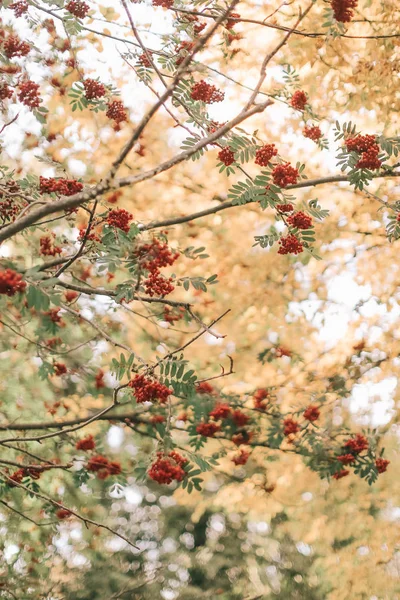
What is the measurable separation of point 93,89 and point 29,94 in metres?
0.36

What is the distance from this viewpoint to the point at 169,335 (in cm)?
448

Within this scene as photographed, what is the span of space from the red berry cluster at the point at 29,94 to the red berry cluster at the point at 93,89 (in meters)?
0.30

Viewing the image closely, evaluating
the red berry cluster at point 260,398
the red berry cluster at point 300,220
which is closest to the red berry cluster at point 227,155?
the red berry cluster at point 300,220

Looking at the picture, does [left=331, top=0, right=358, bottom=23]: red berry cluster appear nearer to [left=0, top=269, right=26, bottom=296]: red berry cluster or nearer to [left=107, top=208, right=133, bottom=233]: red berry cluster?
[left=107, top=208, right=133, bottom=233]: red berry cluster

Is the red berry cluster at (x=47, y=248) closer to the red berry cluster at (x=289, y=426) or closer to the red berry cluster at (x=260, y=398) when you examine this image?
the red berry cluster at (x=260, y=398)

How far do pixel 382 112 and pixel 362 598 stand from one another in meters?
3.77

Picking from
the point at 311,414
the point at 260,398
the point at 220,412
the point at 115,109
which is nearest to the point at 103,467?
the point at 220,412

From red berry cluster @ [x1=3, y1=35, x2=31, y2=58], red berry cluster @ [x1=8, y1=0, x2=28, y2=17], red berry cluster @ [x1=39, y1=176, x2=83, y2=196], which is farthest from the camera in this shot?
red berry cluster @ [x1=8, y1=0, x2=28, y2=17]

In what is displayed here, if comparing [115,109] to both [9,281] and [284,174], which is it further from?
[9,281]

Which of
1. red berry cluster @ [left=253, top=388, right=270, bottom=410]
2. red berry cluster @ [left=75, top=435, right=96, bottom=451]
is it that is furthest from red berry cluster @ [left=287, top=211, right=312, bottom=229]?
red berry cluster @ [left=75, top=435, right=96, bottom=451]

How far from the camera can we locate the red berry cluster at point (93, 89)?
280 centimetres

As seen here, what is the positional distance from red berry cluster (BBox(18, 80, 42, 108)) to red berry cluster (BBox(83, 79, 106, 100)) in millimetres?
297

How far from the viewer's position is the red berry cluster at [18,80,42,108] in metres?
2.92

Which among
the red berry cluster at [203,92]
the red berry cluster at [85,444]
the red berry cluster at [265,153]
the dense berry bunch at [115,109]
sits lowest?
the red berry cluster at [85,444]
